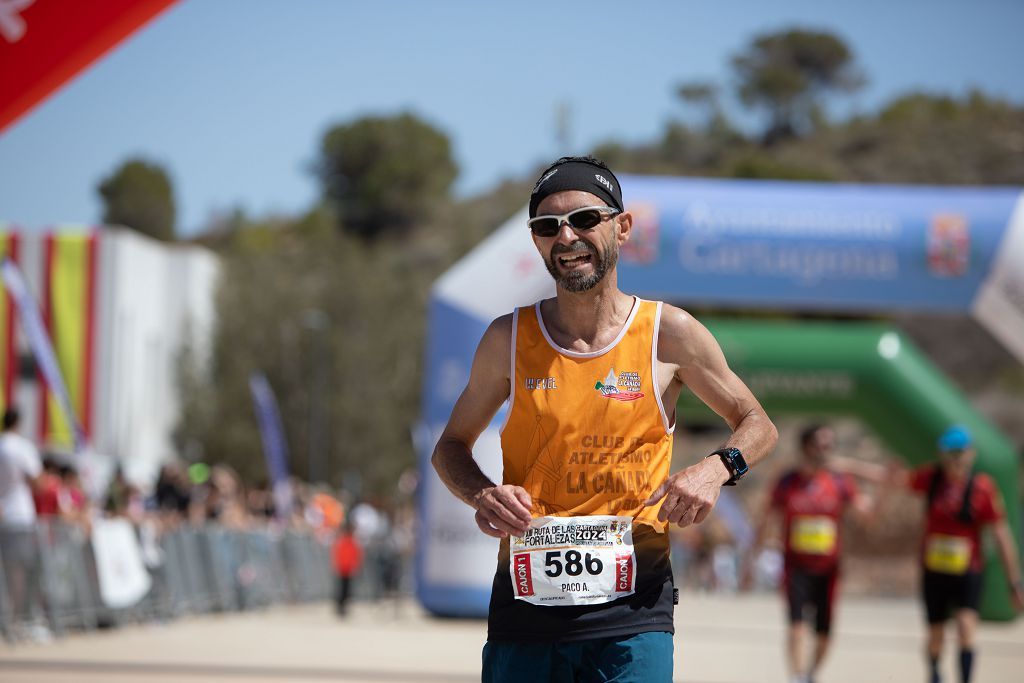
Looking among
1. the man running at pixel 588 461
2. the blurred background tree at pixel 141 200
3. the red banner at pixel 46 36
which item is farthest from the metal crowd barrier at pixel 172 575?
the blurred background tree at pixel 141 200

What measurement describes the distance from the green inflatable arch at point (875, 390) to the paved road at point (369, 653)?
1.89 metres

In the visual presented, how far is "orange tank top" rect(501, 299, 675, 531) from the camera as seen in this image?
391 cm

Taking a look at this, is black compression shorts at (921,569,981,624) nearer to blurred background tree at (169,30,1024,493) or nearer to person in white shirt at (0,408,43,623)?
person in white shirt at (0,408,43,623)

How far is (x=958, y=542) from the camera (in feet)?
31.9

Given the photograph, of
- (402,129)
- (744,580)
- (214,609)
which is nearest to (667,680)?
(744,580)

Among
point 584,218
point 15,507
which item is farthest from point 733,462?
point 15,507

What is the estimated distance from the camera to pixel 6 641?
11.8m

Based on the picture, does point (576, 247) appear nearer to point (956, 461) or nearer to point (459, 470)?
point (459, 470)

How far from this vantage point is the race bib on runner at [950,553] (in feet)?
31.8

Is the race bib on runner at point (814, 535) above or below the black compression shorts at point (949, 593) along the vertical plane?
above

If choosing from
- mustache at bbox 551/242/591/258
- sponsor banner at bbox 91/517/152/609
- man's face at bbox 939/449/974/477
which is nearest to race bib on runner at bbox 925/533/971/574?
man's face at bbox 939/449/974/477

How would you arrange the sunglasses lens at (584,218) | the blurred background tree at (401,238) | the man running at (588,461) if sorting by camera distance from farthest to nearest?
the blurred background tree at (401,238)
the sunglasses lens at (584,218)
the man running at (588,461)

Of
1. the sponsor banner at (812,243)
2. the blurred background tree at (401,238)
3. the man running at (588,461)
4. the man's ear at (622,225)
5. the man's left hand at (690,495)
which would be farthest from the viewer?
the blurred background tree at (401,238)

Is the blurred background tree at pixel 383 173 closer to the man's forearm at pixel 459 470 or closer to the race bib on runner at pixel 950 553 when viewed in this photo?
the race bib on runner at pixel 950 553
